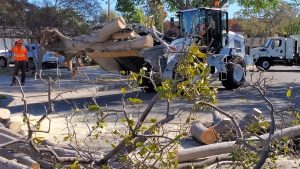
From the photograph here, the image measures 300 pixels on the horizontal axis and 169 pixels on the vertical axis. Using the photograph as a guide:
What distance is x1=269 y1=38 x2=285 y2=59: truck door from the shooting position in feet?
108

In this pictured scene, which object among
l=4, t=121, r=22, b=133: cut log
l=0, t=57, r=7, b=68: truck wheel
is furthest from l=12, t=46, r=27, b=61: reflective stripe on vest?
l=0, t=57, r=7, b=68: truck wheel

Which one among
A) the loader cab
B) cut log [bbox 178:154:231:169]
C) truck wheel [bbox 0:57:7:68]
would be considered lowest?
cut log [bbox 178:154:231:169]

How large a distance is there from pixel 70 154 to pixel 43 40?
29.4ft

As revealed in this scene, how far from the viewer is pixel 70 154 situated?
544 centimetres

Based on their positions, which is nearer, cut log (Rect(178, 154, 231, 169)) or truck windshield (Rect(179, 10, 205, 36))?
cut log (Rect(178, 154, 231, 169))

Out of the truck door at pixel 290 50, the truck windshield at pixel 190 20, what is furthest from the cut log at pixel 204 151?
the truck door at pixel 290 50

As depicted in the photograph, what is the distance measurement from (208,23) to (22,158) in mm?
11948

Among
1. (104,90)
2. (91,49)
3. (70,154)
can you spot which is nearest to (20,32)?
(104,90)

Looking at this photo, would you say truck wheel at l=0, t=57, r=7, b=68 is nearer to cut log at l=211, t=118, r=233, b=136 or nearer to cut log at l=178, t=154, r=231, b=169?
cut log at l=211, t=118, r=233, b=136

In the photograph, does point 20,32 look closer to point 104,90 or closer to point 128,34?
point 104,90

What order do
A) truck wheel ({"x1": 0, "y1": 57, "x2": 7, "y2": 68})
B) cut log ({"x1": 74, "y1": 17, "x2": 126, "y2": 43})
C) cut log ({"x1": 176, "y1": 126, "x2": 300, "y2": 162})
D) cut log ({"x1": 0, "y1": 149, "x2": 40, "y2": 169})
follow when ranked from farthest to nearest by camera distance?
1. truck wheel ({"x1": 0, "y1": 57, "x2": 7, "y2": 68})
2. cut log ({"x1": 74, "y1": 17, "x2": 126, "y2": 43})
3. cut log ({"x1": 176, "y1": 126, "x2": 300, "y2": 162})
4. cut log ({"x1": 0, "y1": 149, "x2": 40, "y2": 169})

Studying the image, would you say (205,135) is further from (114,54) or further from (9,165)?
(114,54)

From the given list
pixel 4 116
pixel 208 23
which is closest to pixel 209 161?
pixel 4 116

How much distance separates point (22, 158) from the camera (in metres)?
5.41
